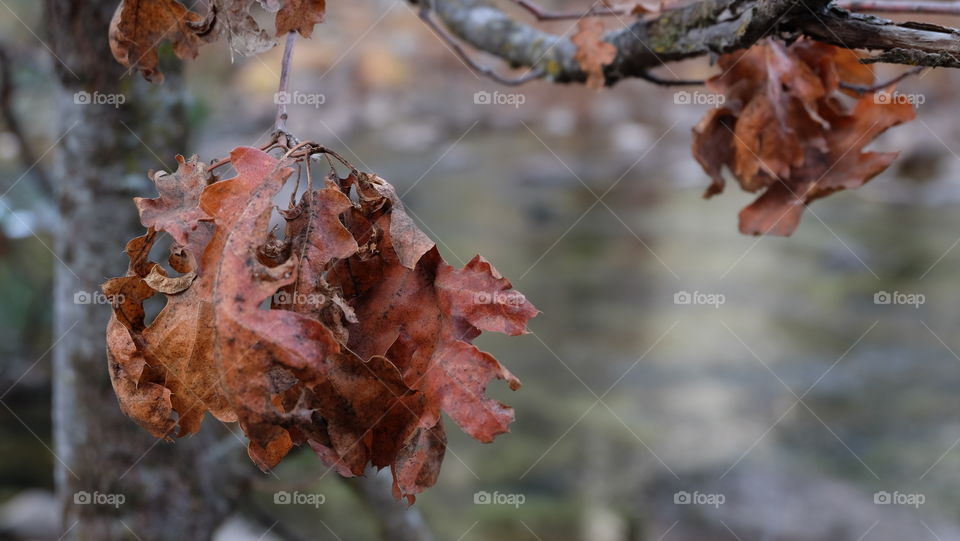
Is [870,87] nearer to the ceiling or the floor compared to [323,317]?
nearer to the floor

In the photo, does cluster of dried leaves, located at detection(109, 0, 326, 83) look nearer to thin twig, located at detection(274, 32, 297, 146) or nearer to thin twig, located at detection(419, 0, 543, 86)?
thin twig, located at detection(274, 32, 297, 146)

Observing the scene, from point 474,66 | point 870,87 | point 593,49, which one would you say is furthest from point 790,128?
point 474,66

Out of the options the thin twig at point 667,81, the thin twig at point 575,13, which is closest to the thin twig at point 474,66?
the thin twig at point 575,13

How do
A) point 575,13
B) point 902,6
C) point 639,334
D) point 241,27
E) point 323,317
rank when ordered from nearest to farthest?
point 323,317 < point 241,27 < point 902,6 < point 575,13 < point 639,334

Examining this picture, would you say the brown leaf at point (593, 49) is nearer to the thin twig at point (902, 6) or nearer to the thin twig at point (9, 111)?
the thin twig at point (902, 6)

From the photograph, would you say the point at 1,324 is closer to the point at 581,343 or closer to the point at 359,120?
the point at 581,343

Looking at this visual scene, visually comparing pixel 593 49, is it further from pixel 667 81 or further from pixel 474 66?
pixel 474 66
